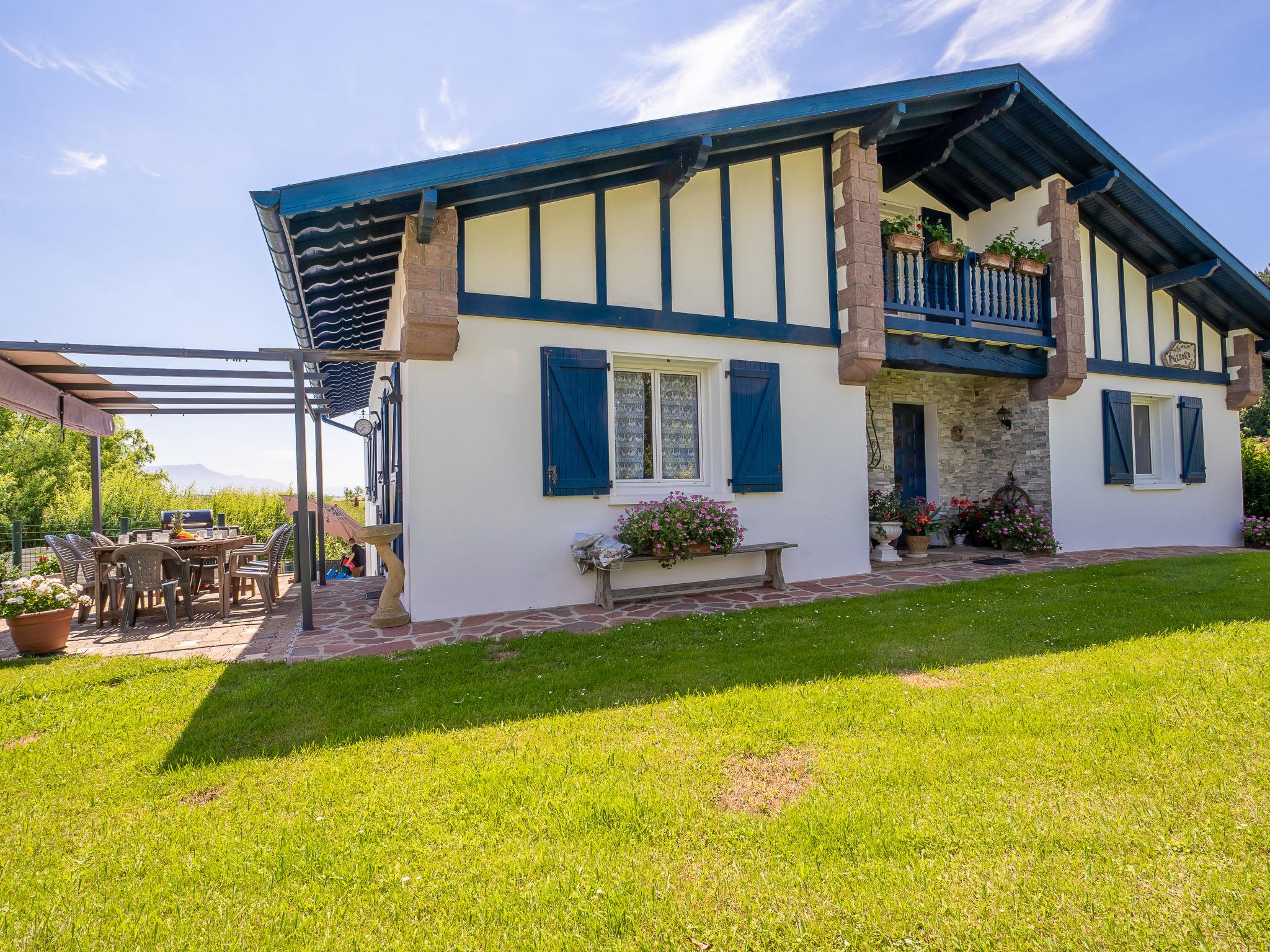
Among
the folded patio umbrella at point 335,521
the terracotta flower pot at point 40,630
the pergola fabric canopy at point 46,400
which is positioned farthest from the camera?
the folded patio umbrella at point 335,521

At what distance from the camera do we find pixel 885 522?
27.1 feet

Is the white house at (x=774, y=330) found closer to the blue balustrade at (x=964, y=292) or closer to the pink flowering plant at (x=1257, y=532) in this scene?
the blue balustrade at (x=964, y=292)

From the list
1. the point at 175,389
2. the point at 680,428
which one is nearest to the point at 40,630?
the point at 175,389

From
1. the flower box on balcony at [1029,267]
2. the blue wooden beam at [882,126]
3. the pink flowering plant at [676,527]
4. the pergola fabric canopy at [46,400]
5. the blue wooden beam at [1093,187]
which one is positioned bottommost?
the pink flowering plant at [676,527]

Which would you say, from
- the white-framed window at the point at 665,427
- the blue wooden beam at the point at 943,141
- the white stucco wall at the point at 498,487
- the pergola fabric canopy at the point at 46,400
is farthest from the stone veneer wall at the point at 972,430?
the pergola fabric canopy at the point at 46,400

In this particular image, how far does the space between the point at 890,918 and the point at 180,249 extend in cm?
1144

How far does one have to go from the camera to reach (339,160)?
326 inches

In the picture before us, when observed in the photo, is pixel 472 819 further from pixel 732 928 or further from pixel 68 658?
pixel 68 658

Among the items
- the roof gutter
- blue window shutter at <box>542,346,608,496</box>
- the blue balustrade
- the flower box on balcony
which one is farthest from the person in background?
the flower box on balcony

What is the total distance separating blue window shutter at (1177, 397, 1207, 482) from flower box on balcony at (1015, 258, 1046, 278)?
375 centimetres

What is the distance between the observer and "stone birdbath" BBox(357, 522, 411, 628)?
208 inches

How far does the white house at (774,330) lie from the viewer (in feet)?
17.8

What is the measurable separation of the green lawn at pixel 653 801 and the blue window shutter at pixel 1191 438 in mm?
7153

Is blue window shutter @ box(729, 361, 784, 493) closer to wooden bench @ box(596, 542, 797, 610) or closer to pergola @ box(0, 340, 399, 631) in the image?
wooden bench @ box(596, 542, 797, 610)
